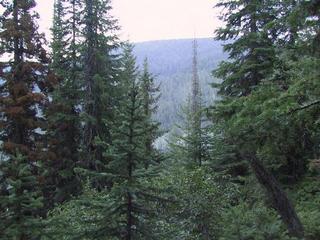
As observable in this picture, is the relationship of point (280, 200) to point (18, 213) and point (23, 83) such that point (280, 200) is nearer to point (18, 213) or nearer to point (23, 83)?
→ point (18, 213)

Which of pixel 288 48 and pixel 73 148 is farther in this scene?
pixel 73 148

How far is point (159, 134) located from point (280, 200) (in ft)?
63.6

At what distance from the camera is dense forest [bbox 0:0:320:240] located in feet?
25.2

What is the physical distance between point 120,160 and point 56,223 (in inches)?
59.2

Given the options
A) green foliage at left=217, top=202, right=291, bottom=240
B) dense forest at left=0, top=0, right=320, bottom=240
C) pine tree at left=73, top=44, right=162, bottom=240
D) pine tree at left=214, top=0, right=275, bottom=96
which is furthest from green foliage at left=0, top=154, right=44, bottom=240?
pine tree at left=214, top=0, right=275, bottom=96

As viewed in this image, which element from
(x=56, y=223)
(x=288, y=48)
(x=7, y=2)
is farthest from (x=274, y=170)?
(x=7, y=2)

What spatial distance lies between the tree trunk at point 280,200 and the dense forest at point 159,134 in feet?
0.10

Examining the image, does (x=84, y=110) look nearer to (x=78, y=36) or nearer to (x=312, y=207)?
(x=78, y=36)

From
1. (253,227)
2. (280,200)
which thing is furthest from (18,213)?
(280,200)

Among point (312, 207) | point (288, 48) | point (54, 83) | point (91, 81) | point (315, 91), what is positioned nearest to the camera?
point (315, 91)

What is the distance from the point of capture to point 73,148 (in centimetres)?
2612

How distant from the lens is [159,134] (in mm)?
31141

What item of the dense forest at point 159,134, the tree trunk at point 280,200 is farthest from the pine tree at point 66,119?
the tree trunk at point 280,200

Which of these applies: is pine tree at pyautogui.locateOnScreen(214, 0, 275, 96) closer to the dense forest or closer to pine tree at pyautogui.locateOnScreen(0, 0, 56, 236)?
the dense forest
